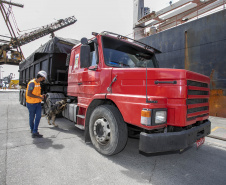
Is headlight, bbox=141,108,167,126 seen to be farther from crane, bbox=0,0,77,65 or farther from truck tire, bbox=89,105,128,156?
crane, bbox=0,0,77,65

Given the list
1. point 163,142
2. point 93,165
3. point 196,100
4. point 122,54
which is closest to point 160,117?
point 163,142

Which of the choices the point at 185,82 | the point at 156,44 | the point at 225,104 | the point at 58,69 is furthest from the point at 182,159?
the point at 156,44

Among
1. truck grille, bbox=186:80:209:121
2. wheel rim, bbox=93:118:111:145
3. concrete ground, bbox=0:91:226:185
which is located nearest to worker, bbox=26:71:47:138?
concrete ground, bbox=0:91:226:185

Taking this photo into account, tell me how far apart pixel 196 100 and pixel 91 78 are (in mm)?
2310

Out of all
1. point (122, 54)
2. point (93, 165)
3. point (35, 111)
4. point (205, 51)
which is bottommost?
point (93, 165)

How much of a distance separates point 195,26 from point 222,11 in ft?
4.39

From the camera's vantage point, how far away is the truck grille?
253 centimetres

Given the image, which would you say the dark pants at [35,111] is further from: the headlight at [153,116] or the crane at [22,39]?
the crane at [22,39]

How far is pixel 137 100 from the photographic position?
8.11 feet

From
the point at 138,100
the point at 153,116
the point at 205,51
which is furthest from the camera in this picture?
the point at 205,51

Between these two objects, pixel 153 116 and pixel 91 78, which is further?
pixel 91 78

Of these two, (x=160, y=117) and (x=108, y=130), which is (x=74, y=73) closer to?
(x=108, y=130)

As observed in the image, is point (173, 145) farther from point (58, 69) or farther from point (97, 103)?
point (58, 69)

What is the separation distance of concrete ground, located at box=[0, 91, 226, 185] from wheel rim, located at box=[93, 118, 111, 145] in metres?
0.35
